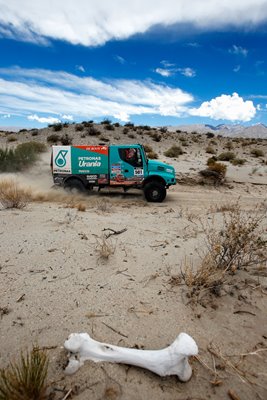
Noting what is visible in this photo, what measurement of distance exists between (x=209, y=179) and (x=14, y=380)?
1432 cm

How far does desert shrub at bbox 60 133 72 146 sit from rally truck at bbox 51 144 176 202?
17421 mm

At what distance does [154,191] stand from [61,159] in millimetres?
3739

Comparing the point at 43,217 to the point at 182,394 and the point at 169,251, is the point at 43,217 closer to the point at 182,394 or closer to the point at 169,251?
the point at 169,251

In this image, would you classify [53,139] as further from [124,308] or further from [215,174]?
[124,308]

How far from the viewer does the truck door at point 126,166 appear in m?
10.5

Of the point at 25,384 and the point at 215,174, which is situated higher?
the point at 215,174

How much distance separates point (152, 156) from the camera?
22.1m

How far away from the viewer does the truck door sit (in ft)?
34.5

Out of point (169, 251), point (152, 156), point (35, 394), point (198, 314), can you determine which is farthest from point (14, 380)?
point (152, 156)

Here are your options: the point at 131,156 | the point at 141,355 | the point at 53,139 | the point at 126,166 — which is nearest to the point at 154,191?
the point at 126,166

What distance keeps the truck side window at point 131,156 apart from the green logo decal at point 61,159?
2114 millimetres

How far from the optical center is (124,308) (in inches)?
140

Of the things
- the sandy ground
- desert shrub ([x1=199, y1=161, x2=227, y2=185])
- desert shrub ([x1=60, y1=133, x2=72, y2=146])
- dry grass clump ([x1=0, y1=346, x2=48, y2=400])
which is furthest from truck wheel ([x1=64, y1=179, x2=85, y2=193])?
desert shrub ([x1=60, y1=133, x2=72, y2=146])

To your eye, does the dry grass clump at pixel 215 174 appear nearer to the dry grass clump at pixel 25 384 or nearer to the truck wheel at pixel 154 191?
the truck wheel at pixel 154 191
